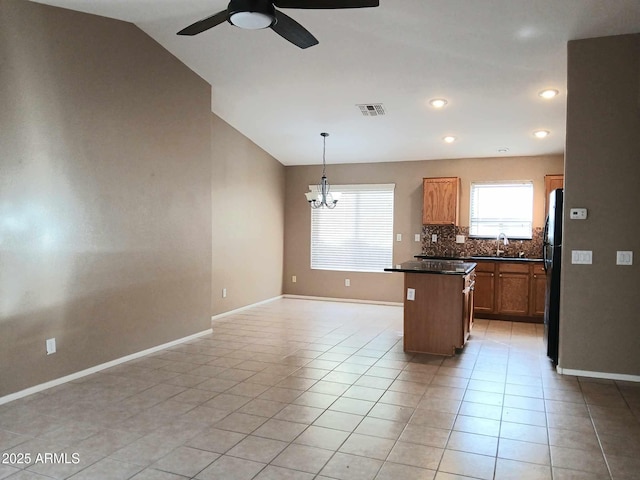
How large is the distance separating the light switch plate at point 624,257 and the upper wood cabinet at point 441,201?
3144 millimetres

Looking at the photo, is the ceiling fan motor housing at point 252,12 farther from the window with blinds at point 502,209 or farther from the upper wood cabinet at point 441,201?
the window with blinds at point 502,209

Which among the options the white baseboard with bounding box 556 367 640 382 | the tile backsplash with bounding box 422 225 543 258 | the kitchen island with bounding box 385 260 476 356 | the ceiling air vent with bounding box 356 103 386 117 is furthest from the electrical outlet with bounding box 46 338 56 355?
the tile backsplash with bounding box 422 225 543 258

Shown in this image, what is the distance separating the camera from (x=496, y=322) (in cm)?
646

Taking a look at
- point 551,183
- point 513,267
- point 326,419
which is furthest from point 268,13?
point 551,183

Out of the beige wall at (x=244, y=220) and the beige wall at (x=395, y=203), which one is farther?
the beige wall at (x=395, y=203)

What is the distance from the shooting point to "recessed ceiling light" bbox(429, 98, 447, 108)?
17.3 feet

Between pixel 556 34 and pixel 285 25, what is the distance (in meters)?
2.43

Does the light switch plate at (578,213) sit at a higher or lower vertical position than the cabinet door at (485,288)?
higher

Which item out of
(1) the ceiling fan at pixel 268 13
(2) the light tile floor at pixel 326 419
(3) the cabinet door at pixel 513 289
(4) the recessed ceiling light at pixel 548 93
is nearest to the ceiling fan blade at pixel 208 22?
(1) the ceiling fan at pixel 268 13

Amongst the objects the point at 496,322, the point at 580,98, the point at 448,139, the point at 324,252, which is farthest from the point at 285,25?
the point at 324,252

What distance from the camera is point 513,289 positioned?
21.1 feet

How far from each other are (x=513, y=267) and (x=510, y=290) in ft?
1.07

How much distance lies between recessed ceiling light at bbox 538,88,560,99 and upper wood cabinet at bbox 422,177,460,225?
7.06ft

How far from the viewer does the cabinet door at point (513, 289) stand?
6371 millimetres
